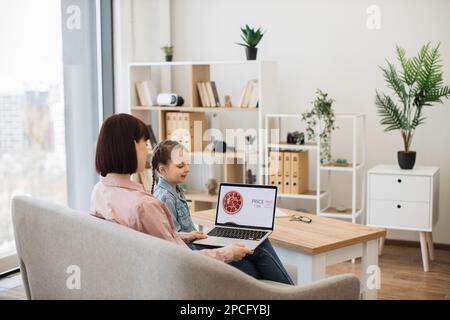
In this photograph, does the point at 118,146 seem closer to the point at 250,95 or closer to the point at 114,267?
the point at 114,267

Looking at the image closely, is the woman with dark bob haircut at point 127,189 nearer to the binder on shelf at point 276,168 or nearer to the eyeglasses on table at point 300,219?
the eyeglasses on table at point 300,219

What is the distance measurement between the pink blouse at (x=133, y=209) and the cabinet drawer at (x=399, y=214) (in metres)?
2.34

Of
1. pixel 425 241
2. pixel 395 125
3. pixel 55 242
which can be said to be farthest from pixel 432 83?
pixel 55 242

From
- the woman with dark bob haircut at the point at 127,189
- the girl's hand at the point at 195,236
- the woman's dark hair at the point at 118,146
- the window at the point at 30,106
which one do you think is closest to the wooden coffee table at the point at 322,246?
the girl's hand at the point at 195,236

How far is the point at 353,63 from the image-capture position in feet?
17.4

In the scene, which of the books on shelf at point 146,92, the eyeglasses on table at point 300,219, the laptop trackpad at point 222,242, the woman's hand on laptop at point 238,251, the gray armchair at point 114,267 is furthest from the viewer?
the books on shelf at point 146,92

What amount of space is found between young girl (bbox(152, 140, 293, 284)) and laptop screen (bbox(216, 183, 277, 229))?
5.9 inches

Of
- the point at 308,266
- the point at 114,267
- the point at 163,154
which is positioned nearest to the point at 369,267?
the point at 308,266

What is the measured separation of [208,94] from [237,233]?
2.41m

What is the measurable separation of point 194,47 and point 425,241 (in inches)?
107

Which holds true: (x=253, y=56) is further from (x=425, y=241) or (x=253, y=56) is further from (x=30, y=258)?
(x=30, y=258)

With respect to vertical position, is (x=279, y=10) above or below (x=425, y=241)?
above

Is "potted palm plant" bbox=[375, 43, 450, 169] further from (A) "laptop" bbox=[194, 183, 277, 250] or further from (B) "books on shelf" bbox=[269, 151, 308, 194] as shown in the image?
(A) "laptop" bbox=[194, 183, 277, 250]

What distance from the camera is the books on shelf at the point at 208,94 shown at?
17.4ft
